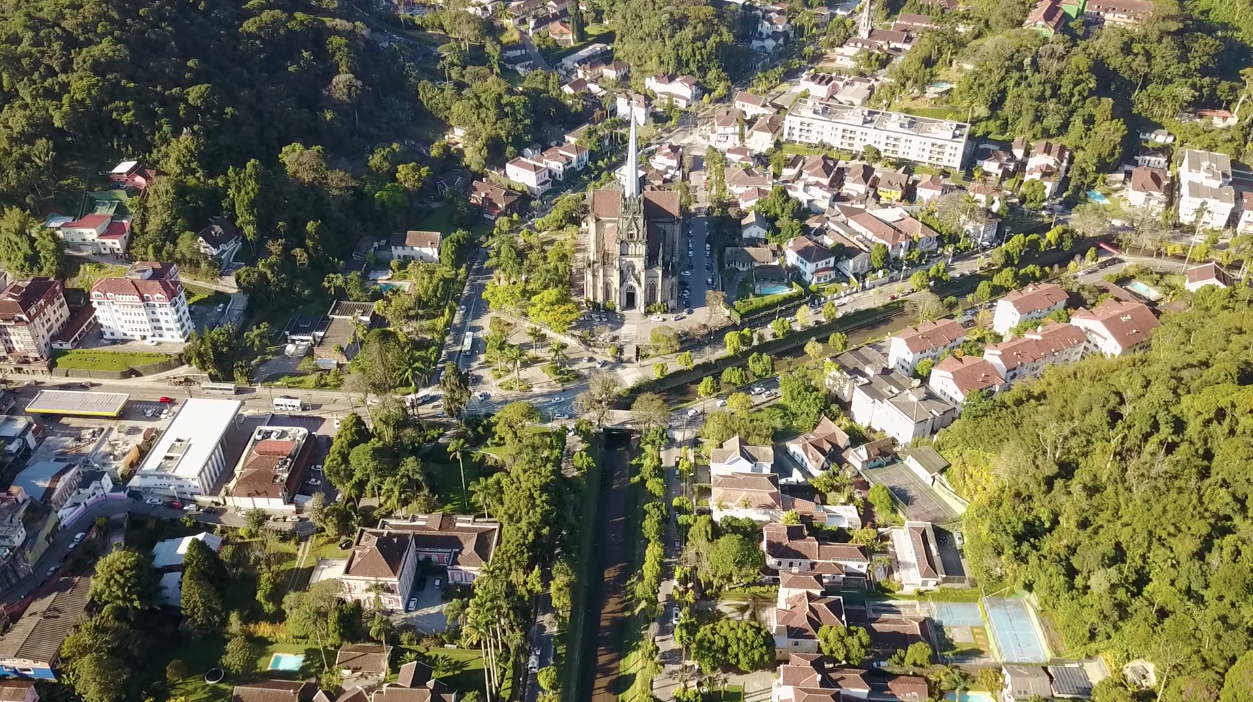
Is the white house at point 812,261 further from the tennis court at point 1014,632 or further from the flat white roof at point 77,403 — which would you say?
the flat white roof at point 77,403

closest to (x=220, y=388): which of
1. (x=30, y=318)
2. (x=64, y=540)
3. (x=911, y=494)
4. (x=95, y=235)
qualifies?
(x=30, y=318)

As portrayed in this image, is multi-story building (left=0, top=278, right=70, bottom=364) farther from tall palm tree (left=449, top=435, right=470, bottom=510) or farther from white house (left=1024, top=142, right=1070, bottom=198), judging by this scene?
white house (left=1024, top=142, right=1070, bottom=198)

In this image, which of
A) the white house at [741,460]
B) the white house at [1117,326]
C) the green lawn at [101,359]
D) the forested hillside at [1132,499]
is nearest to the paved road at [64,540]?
the green lawn at [101,359]

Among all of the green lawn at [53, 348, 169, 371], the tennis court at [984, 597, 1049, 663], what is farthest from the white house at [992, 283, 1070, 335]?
the green lawn at [53, 348, 169, 371]

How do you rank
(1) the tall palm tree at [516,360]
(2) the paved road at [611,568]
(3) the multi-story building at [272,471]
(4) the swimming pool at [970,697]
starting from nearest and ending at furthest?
(4) the swimming pool at [970,697] → (2) the paved road at [611,568] → (3) the multi-story building at [272,471] → (1) the tall palm tree at [516,360]

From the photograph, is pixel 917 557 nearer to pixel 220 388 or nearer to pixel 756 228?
pixel 756 228

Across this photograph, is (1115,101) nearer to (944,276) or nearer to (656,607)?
(944,276)
